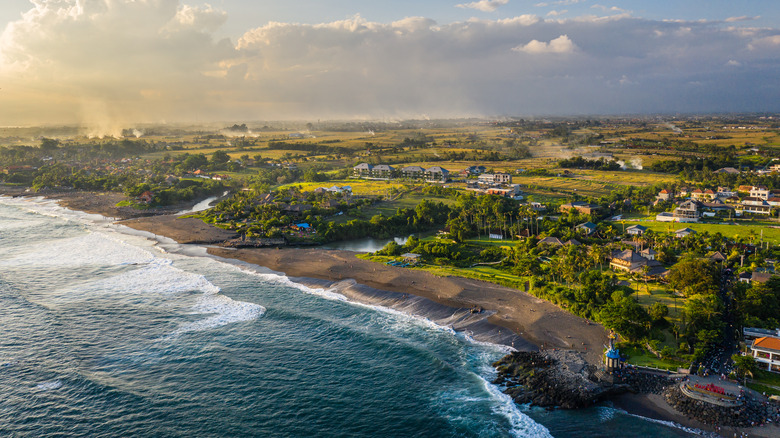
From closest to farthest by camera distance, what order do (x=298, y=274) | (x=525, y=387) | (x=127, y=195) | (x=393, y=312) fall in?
(x=525, y=387) → (x=393, y=312) → (x=298, y=274) → (x=127, y=195)

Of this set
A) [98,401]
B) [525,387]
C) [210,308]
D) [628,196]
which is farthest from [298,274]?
[628,196]

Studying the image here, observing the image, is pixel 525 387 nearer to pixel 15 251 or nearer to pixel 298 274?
pixel 298 274

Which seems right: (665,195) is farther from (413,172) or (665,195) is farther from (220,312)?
(220,312)

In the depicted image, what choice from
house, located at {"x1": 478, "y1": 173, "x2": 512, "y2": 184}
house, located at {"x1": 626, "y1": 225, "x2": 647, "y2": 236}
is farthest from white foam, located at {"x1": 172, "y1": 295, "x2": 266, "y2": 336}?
house, located at {"x1": 478, "y1": 173, "x2": 512, "y2": 184}

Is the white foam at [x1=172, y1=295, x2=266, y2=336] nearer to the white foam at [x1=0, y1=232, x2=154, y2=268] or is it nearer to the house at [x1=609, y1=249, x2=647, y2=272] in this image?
the white foam at [x1=0, y1=232, x2=154, y2=268]

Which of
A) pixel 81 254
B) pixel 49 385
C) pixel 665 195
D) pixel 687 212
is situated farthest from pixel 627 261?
pixel 81 254

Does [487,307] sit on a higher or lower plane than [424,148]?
lower

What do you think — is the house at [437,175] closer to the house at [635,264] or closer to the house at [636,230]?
the house at [636,230]
